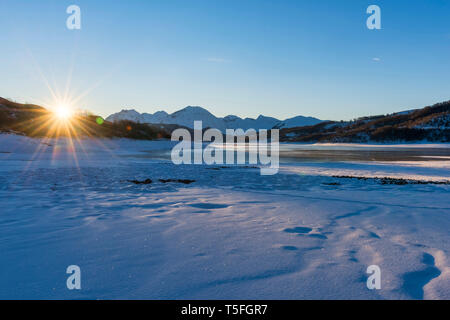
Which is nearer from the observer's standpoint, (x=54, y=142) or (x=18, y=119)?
(x=54, y=142)

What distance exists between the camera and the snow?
2576mm

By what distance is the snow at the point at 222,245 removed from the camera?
2576mm

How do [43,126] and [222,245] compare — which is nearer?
[222,245]

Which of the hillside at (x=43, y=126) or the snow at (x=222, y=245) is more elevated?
the hillside at (x=43, y=126)

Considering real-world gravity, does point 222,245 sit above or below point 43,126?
below

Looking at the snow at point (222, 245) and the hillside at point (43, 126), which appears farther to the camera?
the hillside at point (43, 126)

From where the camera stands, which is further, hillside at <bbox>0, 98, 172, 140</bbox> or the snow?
hillside at <bbox>0, 98, 172, 140</bbox>

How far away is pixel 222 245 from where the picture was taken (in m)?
3.65

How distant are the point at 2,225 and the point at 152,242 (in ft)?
8.94

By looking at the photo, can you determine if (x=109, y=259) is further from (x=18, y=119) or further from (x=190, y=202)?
(x=18, y=119)

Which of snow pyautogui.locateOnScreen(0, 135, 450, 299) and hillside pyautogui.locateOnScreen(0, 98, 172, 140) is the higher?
hillside pyautogui.locateOnScreen(0, 98, 172, 140)
